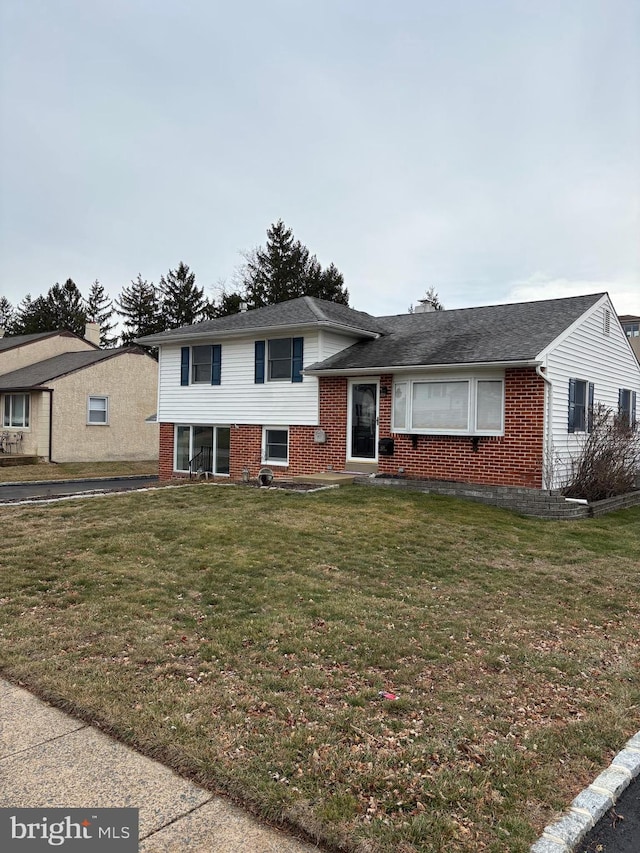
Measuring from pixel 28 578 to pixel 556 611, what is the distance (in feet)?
18.2

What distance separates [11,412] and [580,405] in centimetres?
2286

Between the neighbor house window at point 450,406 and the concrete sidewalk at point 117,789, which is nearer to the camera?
the concrete sidewalk at point 117,789

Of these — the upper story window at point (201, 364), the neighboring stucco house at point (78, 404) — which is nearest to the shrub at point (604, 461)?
the upper story window at point (201, 364)

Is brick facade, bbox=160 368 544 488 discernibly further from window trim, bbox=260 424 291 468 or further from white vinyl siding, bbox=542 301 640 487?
white vinyl siding, bbox=542 301 640 487

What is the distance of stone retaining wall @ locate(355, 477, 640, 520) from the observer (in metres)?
11.7

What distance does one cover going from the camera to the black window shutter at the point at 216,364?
17297mm

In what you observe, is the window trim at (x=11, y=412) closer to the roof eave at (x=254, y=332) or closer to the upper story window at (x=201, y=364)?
the roof eave at (x=254, y=332)

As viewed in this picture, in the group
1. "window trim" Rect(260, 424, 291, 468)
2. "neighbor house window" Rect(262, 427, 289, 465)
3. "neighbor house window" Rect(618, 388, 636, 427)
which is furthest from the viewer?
"neighbor house window" Rect(618, 388, 636, 427)

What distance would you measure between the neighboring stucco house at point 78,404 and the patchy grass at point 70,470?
0.99 metres

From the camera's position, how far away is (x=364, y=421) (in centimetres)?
1463

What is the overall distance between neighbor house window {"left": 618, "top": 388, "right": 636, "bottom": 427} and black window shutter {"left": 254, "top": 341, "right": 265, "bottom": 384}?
10.00m

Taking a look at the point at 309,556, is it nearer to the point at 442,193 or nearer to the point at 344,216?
the point at 442,193

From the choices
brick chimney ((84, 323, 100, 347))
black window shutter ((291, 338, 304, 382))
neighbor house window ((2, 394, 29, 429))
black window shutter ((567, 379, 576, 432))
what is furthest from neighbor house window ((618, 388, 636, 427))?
brick chimney ((84, 323, 100, 347))

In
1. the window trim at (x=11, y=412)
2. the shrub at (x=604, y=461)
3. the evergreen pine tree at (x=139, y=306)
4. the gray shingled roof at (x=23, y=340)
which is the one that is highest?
the evergreen pine tree at (x=139, y=306)
